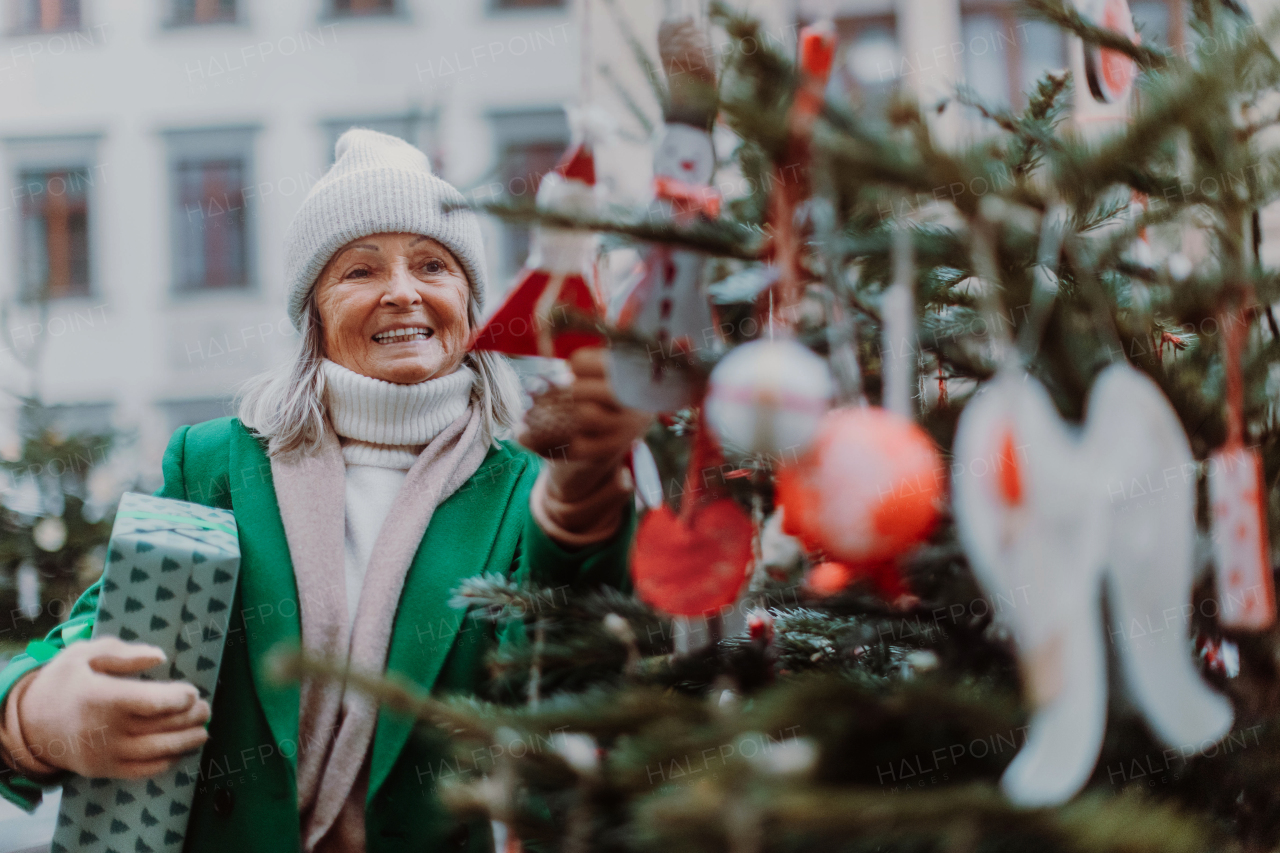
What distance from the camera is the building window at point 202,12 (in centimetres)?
754

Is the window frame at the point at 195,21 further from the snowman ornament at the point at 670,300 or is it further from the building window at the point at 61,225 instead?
the snowman ornament at the point at 670,300

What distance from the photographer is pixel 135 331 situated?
716 centimetres

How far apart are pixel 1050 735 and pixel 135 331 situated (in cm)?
768

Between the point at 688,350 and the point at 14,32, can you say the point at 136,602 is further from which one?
the point at 14,32

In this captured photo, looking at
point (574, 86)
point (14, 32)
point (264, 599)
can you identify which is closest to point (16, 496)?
point (264, 599)

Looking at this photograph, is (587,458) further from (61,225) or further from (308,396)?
(61,225)

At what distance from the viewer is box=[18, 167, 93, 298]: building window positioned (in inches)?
290

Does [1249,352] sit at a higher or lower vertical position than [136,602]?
higher

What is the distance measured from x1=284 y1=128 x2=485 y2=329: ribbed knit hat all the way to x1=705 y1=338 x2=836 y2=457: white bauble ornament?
68 cm

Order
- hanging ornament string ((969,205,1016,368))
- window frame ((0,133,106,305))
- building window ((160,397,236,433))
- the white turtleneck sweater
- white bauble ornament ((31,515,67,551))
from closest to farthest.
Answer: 1. hanging ornament string ((969,205,1016,368))
2. the white turtleneck sweater
3. white bauble ornament ((31,515,67,551))
4. building window ((160,397,236,433))
5. window frame ((0,133,106,305))

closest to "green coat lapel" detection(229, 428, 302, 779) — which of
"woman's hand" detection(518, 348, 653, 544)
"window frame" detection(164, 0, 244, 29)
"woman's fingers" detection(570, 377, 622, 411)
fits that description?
"woman's hand" detection(518, 348, 653, 544)

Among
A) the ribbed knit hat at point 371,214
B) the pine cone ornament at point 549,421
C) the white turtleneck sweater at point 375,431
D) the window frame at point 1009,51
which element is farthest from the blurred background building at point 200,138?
the pine cone ornament at point 549,421

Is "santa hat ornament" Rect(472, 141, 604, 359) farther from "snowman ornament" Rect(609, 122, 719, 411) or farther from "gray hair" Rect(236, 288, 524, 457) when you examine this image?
"gray hair" Rect(236, 288, 524, 457)

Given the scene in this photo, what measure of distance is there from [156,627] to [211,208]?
7148mm
